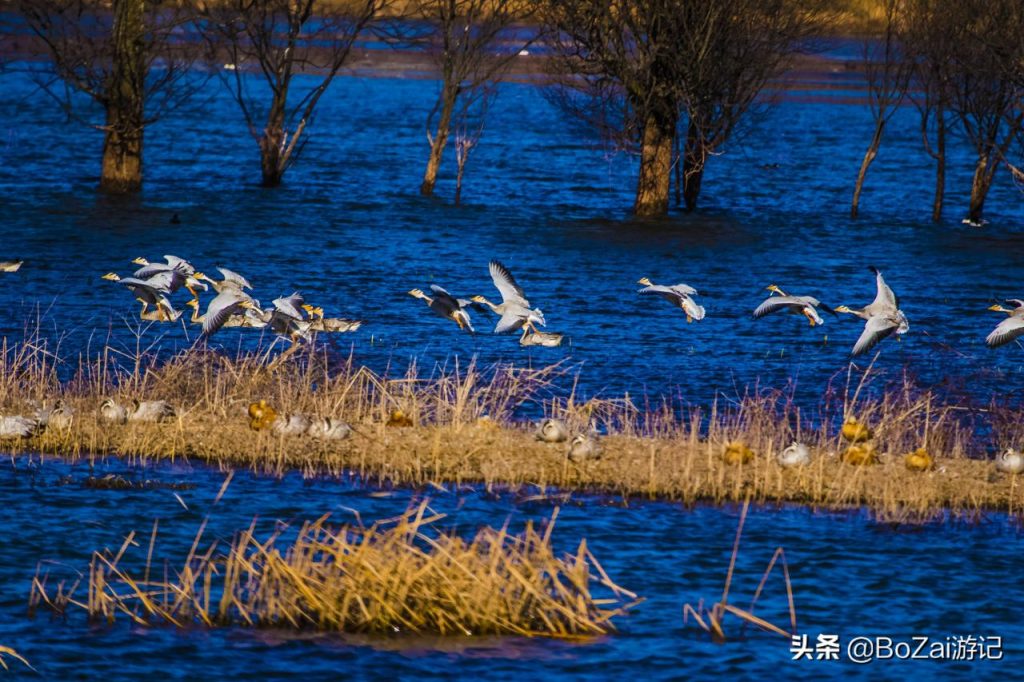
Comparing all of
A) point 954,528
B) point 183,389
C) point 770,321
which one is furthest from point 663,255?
point 954,528

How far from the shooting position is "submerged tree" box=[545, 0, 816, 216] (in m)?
31.3

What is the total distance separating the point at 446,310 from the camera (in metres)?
19.5

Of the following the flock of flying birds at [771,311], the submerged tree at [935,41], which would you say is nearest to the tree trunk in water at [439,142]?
the submerged tree at [935,41]

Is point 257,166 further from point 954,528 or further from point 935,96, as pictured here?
point 954,528

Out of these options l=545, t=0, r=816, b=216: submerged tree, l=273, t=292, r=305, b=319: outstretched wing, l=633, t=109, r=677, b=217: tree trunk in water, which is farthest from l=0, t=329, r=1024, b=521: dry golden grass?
l=633, t=109, r=677, b=217: tree trunk in water

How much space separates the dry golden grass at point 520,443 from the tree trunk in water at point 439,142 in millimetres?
19465

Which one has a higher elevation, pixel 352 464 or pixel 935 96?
pixel 935 96

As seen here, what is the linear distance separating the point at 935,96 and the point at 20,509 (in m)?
25.8

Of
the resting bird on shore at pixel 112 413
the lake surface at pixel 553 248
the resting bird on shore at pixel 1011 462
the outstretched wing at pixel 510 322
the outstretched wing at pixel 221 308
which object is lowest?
the lake surface at pixel 553 248

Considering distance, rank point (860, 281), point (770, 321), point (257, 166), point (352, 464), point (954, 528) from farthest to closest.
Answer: point (257, 166)
point (860, 281)
point (770, 321)
point (352, 464)
point (954, 528)

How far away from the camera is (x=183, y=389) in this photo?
15.7 meters

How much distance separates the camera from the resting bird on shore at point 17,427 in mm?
14344

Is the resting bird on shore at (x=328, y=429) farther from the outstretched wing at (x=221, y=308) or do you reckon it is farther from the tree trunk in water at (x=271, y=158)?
the tree trunk in water at (x=271, y=158)

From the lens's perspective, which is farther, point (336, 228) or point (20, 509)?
point (336, 228)
